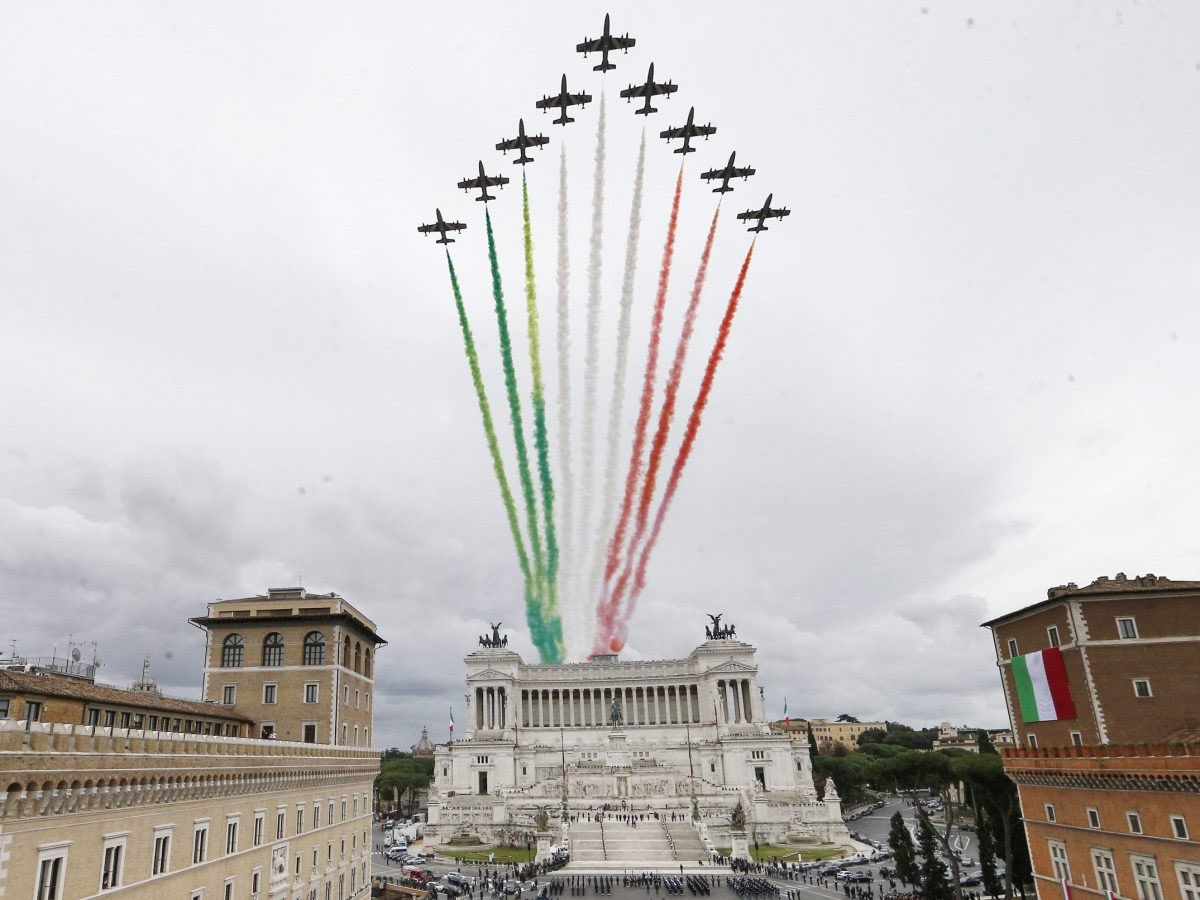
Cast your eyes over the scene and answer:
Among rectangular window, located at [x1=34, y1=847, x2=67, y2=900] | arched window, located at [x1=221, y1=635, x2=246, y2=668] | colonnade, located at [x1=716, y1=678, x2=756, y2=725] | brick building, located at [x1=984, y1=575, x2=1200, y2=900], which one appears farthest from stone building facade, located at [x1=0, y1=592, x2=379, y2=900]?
colonnade, located at [x1=716, y1=678, x2=756, y2=725]

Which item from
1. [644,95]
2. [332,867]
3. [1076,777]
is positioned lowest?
[332,867]

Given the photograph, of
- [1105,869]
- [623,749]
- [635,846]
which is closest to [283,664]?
[635,846]

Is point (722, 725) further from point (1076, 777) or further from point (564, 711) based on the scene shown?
point (1076, 777)

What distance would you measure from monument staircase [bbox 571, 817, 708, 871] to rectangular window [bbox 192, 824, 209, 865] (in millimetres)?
52201

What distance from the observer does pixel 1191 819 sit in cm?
3300

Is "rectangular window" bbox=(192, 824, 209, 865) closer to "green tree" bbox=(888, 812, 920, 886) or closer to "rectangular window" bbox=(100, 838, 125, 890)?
"rectangular window" bbox=(100, 838, 125, 890)

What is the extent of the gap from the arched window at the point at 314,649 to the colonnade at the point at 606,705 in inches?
3853

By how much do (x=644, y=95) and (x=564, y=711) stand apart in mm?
119070

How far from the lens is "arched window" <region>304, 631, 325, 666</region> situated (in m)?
58.6

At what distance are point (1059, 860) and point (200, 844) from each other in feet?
139

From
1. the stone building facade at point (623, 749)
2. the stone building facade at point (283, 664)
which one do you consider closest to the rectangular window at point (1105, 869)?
the stone building facade at point (283, 664)

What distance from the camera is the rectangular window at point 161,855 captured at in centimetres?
3012

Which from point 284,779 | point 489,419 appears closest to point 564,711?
point 489,419

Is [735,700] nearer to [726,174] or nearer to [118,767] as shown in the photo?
[726,174]
